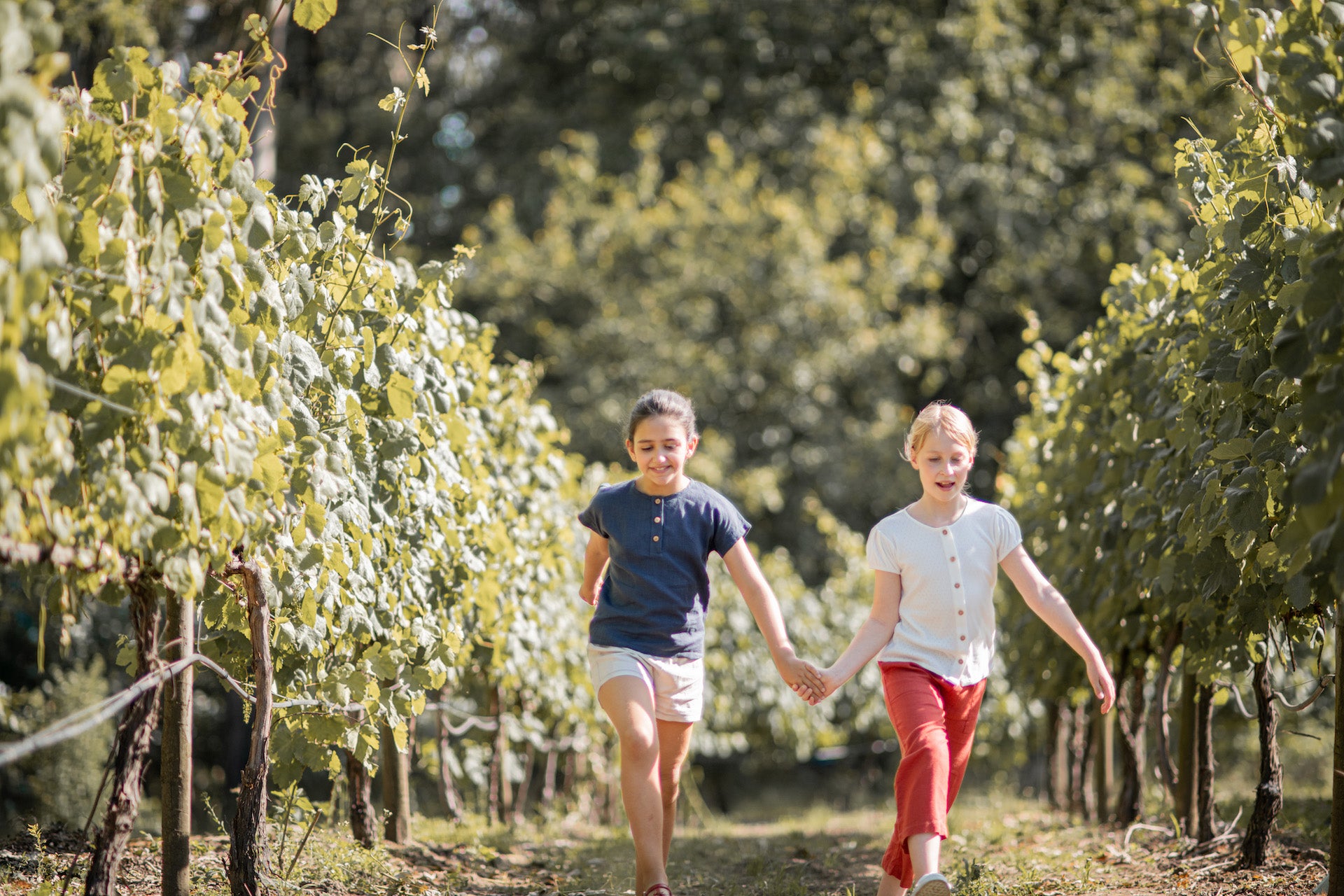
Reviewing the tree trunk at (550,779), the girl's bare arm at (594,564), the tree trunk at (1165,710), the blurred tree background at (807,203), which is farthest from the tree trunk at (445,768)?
the blurred tree background at (807,203)

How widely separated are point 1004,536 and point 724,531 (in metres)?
0.88

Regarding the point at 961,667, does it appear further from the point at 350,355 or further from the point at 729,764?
the point at 729,764

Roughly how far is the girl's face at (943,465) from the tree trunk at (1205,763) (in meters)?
1.48

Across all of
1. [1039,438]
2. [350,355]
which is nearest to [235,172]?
[350,355]

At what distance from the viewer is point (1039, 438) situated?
22.3 feet

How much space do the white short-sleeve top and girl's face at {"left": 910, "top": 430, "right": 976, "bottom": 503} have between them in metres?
0.10

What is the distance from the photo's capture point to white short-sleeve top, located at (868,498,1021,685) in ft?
11.9

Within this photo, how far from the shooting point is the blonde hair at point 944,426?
3.73m

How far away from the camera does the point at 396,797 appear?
16.2 ft

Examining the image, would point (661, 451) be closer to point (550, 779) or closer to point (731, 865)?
point (731, 865)

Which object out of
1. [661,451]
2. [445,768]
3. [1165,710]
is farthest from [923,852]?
[445,768]

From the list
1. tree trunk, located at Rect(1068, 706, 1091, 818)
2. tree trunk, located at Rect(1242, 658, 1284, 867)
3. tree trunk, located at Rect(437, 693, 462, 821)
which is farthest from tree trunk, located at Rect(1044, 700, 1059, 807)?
tree trunk, located at Rect(437, 693, 462, 821)

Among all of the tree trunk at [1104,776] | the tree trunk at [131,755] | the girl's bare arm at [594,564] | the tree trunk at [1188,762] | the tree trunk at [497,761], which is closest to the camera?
the tree trunk at [131,755]

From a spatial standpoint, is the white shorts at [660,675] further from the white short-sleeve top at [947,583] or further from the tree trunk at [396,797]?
the tree trunk at [396,797]
